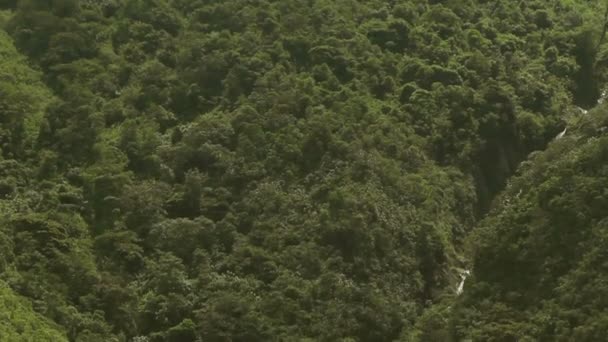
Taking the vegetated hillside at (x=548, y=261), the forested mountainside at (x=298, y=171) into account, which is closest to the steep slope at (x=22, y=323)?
the forested mountainside at (x=298, y=171)

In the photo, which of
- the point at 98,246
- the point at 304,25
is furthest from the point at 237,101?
the point at 98,246

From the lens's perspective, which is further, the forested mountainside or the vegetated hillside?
the forested mountainside

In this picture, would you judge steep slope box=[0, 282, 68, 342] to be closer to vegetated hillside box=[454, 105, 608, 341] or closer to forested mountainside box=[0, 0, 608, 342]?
forested mountainside box=[0, 0, 608, 342]

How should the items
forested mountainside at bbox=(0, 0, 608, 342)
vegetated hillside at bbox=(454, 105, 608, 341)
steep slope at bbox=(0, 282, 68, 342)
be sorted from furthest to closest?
forested mountainside at bbox=(0, 0, 608, 342)
vegetated hillside at bbox=(454, 105, 608, 341)
steep slope at bbox=(0, 282, 68, 342)

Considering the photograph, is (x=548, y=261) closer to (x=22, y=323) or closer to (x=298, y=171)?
(x=298, y=171)

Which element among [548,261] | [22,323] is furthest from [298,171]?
[22,323]

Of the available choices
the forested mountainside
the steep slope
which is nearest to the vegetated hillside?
the forested mountainside

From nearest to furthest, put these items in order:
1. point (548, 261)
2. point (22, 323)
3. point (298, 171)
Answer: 1. point (22, 323)
2. point (548, 261)
3. point (298, 171)
